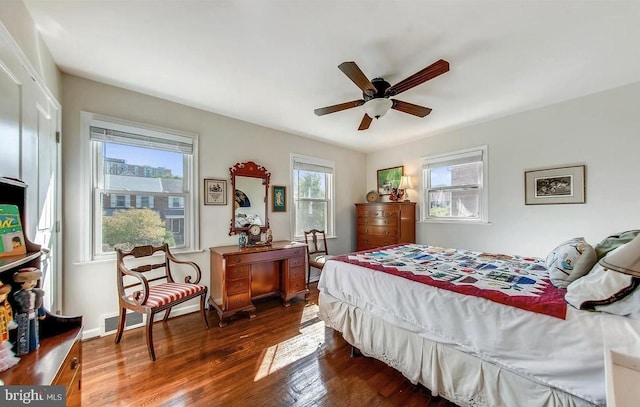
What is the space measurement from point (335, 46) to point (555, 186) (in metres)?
3.08

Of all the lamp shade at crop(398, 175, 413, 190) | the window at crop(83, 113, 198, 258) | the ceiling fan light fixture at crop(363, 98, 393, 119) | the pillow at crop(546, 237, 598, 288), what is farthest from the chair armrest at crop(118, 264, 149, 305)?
the lamp shade at crop(398, 175, 413, 190)

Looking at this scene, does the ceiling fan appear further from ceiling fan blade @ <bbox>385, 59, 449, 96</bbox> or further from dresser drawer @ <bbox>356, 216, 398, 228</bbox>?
dresser drawer @ <bbox>356, 216, 398, 228</bbox>

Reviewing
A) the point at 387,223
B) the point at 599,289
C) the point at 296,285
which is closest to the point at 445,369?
the point at 599,289

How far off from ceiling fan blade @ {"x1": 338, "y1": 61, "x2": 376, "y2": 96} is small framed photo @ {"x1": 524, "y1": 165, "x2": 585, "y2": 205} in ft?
8.25

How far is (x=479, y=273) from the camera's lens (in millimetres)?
1795

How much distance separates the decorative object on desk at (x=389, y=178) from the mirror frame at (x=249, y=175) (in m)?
2.33

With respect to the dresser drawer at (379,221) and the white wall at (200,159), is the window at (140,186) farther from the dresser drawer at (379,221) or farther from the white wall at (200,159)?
the dresser drawer at (379,221)

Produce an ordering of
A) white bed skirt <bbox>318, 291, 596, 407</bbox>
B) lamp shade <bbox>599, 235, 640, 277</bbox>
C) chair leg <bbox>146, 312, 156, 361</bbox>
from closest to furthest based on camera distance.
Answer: lamp shade <bbox>599, 235, 640, 277</bbox> < white bed skirt <bbox>318, 291, 596, 407</bbox> < chair leg <bbox>146, 312, 156, 361</bbox>

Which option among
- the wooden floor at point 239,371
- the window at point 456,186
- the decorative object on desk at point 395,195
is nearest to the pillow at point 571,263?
the wooden floor at point 239,371

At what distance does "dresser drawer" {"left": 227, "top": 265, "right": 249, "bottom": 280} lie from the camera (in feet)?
8.71

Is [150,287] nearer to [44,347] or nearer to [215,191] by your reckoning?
[215,191]

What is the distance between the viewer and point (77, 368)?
1.15 metres

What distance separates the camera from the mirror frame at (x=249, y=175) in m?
3.22

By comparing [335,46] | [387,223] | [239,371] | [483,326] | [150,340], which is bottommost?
[239,371]
